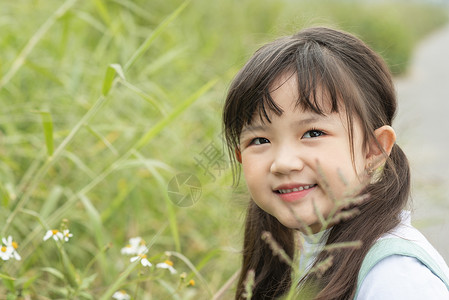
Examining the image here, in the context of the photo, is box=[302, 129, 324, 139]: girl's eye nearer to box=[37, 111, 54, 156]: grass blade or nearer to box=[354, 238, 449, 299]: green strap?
box=[354, 238, 449, 299]: green strap

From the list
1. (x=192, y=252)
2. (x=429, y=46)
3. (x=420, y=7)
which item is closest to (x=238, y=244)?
(x=192, y=252)

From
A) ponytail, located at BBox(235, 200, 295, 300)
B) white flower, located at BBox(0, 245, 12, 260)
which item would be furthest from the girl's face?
white flower, located at BBox(0, 245, 12, 260)

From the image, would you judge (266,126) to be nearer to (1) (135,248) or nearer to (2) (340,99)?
(2) (340,99)

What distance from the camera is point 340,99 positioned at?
53.3 inches

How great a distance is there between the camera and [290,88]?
1.34 metres

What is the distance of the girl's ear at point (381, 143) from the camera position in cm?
141

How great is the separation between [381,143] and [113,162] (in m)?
1.16

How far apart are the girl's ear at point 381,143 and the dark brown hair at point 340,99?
2 centimetres

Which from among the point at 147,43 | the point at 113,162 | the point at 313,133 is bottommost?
the point at 113,162

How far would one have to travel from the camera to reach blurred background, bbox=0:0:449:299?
1.83m

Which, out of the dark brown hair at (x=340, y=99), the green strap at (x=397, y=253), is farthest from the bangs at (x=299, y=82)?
the green strap at (x=397, y=253)

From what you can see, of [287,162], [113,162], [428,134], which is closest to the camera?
[287,162]

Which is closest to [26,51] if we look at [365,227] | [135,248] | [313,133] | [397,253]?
[135,248]

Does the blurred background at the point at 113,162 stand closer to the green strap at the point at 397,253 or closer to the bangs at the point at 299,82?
the bangs at the point at 299,82
